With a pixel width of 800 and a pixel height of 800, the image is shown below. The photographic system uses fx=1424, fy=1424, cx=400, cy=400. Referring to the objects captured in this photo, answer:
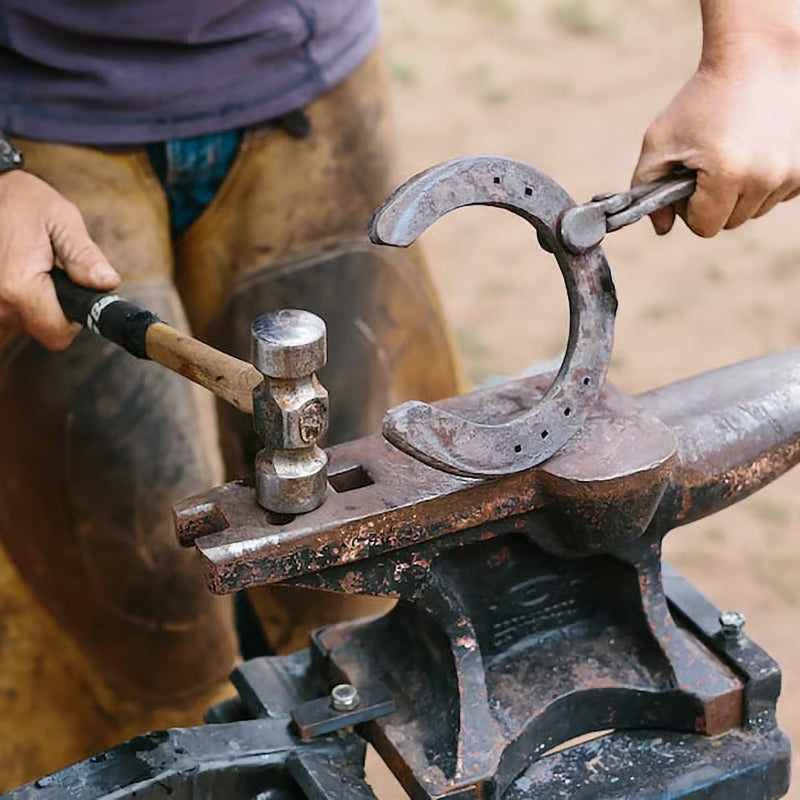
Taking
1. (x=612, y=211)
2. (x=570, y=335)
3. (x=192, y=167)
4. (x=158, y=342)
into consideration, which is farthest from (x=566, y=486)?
(x=192, y=167)

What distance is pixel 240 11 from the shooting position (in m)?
1.81

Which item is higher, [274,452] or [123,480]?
[274,452]

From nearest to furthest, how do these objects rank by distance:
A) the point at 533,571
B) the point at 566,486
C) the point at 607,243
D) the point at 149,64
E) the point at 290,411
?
1. the point at 290,411
2. the point at 566,486
3. the point at 533,571
4. the point at 149,64
5. the point at 607,243

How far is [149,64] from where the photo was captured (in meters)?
1.79

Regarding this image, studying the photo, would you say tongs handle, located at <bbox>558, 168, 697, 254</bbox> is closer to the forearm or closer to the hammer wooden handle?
the forearm

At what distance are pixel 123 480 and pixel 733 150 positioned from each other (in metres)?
0.94

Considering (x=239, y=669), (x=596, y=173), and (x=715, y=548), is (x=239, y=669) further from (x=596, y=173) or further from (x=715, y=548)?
(x=596, y=173)

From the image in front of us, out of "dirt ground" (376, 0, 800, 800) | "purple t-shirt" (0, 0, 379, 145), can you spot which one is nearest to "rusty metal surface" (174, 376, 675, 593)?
"purple t-shirt" (0, 0, 379, 145)

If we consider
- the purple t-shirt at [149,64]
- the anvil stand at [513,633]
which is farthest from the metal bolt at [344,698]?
the purple t-shirt at [149,64]

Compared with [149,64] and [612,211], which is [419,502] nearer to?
[612,211]

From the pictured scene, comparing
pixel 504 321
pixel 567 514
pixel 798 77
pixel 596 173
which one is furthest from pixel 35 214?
pixel 596 173

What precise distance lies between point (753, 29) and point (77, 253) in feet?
2.44

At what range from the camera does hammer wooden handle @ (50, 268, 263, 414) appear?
→ 121 centimetres

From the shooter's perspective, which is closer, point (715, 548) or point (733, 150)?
point (733, 150)
